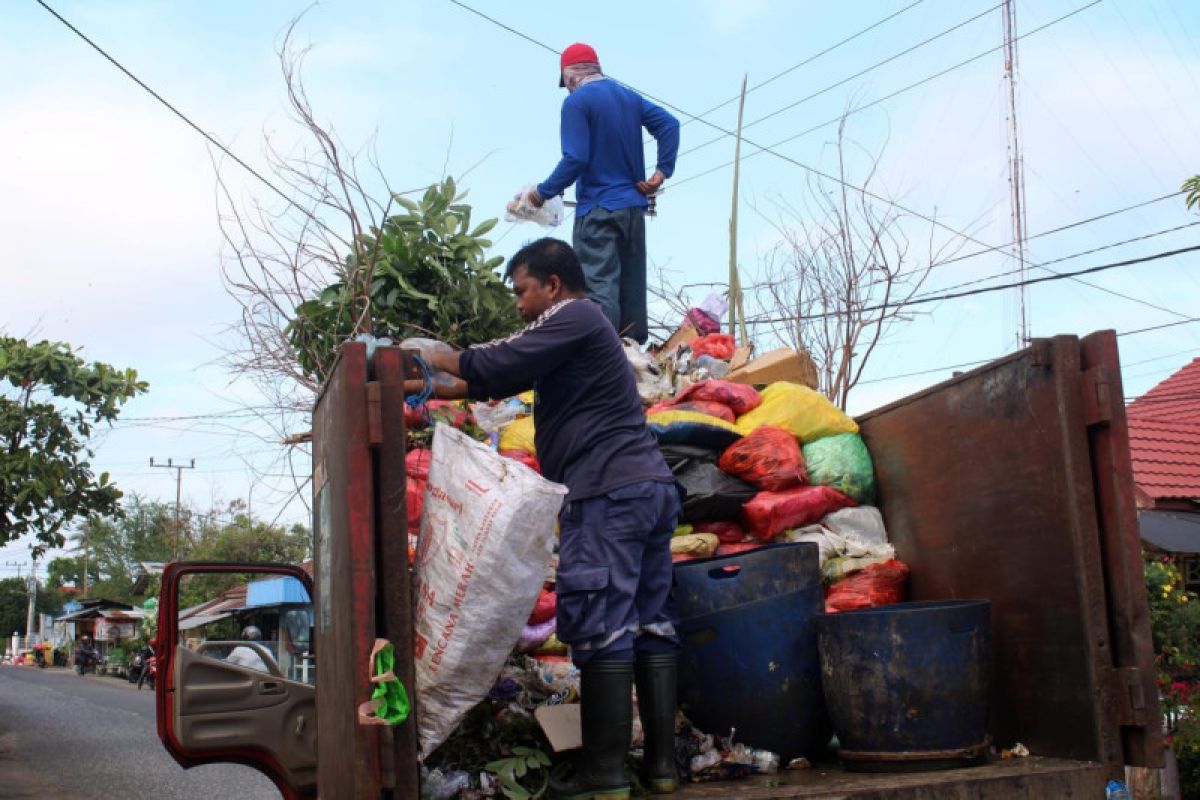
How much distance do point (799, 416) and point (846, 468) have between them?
339 mm

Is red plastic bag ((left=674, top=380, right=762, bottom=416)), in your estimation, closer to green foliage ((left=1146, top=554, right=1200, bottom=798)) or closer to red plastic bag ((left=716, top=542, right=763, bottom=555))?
red plastic bag ((left=716, top=542, right=763, bottom=555))

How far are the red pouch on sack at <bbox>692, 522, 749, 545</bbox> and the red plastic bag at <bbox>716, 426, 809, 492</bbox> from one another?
170 mm

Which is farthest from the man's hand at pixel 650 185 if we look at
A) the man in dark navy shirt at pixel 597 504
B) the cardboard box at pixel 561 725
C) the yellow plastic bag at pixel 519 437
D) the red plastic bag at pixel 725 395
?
the cardboard box at pixel 561 725

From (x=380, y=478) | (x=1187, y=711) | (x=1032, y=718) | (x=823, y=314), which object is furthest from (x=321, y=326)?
Result: (x=1187, y=711)

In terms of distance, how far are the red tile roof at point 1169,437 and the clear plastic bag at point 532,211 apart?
→ 9.38 m

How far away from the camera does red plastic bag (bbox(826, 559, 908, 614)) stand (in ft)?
10.9

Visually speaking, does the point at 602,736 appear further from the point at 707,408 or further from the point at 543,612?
the point at 707,408

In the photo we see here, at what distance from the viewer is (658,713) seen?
2.58m

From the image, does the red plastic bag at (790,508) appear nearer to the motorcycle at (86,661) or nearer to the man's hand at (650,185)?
the man's hand at (650,185)

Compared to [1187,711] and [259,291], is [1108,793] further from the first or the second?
[1187,711]

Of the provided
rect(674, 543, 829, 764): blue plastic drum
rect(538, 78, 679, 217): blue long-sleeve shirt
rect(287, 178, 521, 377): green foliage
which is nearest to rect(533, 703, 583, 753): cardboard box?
rect(674, 543, 829, 764): blue plastic drum

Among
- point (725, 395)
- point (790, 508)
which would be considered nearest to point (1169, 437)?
point (725, 395)

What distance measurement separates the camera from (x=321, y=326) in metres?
4.54

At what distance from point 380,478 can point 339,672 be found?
49 centimetres
